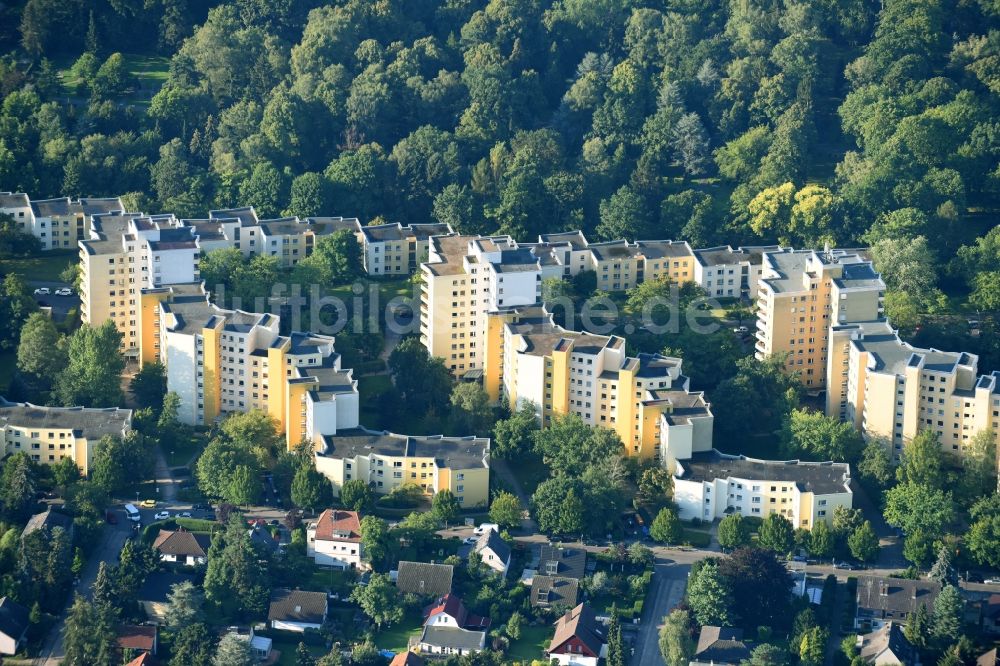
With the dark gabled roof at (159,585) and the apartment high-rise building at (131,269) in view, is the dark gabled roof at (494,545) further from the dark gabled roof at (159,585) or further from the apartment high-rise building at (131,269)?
the apartment high-rise building at (131,269)

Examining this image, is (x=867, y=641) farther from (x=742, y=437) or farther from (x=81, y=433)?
(x=81, y=433)

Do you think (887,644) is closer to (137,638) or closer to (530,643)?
(530,643)

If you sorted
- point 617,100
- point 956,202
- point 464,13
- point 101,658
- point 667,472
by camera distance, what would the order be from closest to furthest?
point 101,658
point 667,472
point 956,202
point 617,100
point 464,13

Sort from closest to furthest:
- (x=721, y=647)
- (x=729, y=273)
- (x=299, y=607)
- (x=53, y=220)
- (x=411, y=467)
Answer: (x=721, y=647) → (x=299, y=607) → (x=411, y=467) → (x=729, y=273) → (x=53, y=220)

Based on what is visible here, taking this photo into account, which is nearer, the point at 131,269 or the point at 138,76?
the point at 131,269

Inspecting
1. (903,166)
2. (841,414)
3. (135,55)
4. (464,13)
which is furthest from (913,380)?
(135,55)

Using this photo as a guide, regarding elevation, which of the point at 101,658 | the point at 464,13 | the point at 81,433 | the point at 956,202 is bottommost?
the point at 101,658

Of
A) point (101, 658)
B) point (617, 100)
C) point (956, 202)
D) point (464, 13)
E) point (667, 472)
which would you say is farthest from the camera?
point (464, 13)

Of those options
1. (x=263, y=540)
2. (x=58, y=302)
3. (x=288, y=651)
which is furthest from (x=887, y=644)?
(x=58, y=302)
